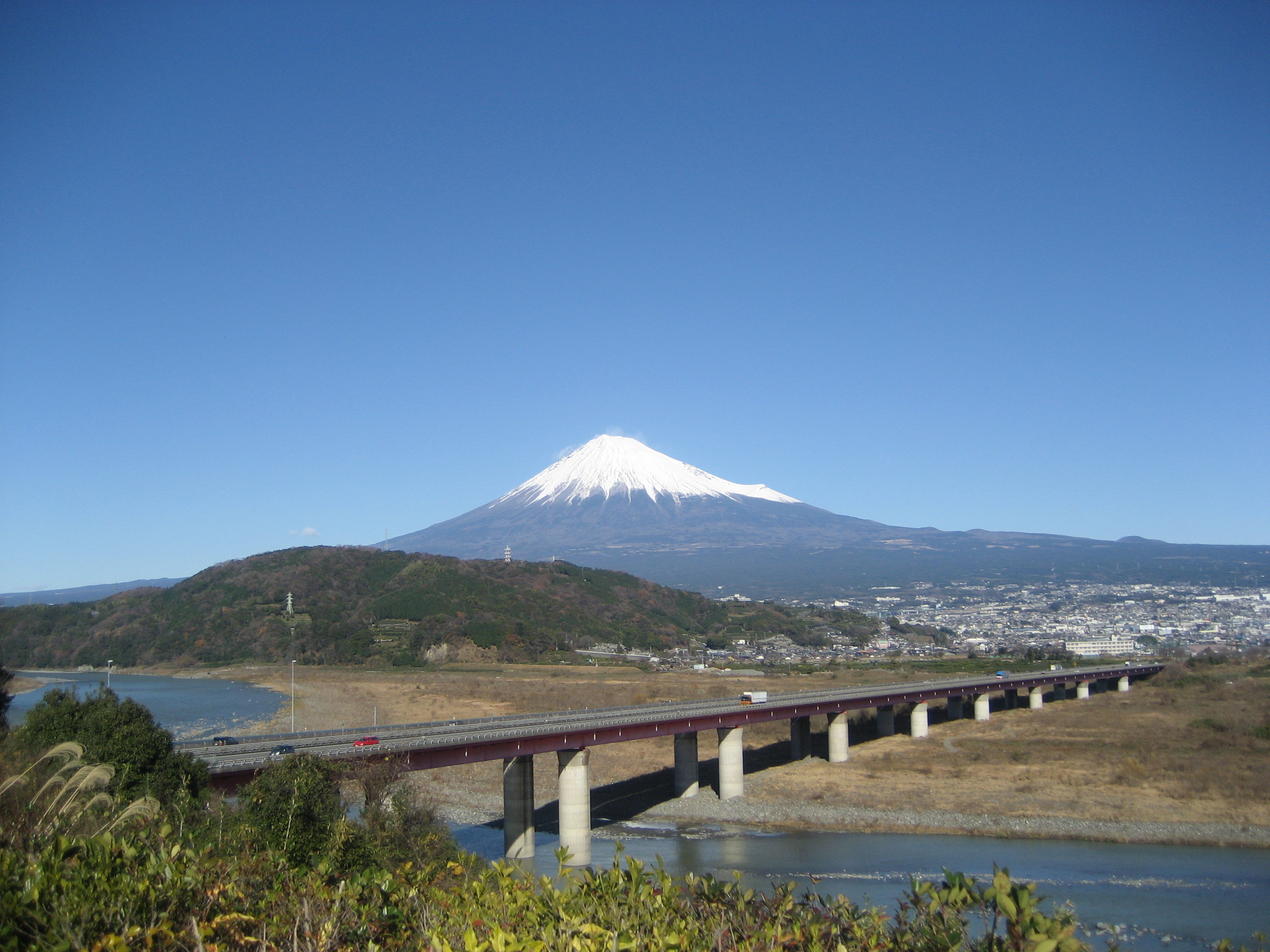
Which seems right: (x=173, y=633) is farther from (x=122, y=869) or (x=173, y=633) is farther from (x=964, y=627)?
(x=964, y=627)

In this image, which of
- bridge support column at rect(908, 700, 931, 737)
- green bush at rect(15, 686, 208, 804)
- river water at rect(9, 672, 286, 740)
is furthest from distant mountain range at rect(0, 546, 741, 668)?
green bush at rect(15, 686, 208, 804)

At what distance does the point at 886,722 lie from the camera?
171 feet

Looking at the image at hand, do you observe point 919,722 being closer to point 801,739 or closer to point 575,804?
point 801,739

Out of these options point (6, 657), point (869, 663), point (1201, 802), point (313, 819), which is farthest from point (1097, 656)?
point (6, 657)

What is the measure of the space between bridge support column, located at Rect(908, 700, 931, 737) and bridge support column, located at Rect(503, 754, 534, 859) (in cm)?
2961

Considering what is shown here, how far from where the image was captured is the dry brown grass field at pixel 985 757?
34250 millimetres

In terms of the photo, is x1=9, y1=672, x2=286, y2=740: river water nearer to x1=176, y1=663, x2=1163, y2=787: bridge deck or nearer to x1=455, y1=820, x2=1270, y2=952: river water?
x1=176, y1=663, x2=1163, y2=787: bridge deck

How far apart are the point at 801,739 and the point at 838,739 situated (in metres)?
2.19

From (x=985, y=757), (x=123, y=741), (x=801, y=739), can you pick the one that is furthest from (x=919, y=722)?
(x=123, y=741)

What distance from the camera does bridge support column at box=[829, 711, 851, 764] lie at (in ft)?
147

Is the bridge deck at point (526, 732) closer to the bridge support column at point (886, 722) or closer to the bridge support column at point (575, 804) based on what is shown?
the bridge support column at point (575, 804)

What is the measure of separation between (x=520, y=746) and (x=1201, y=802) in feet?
82.2

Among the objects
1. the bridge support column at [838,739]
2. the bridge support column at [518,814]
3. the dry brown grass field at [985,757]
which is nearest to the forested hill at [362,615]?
the dry brown grass field at [985,757]

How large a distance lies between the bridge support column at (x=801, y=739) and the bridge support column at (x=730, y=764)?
7727 millimetres
